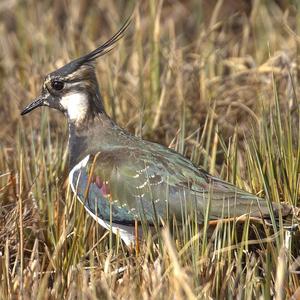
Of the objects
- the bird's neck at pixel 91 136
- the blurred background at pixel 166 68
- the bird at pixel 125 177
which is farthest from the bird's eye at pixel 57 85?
the blurred background at pixel 166 68

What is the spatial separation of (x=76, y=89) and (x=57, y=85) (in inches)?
4.6

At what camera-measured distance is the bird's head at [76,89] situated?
5.59 metres

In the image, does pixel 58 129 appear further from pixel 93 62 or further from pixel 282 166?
pixel 282 166

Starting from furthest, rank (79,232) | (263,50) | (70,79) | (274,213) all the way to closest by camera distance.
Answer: (263,50) < (70,79) < (79,232) < (274,213)

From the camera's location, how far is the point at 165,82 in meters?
6.75

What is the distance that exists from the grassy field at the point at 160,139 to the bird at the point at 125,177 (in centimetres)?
11

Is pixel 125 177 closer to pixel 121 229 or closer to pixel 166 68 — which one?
pixel 121 229

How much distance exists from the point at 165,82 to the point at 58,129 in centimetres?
84

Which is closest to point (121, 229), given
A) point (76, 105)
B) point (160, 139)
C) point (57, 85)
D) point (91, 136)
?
point (91, 136)

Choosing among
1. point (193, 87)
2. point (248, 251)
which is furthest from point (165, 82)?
point (248, 251)

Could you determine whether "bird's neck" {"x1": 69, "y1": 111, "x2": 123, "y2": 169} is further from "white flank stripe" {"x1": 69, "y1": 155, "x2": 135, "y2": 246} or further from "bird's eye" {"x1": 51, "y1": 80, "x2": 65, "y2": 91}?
"white flank stripe" {"x1": 69, "y1": 155, "x2": 135, "y2": 246}

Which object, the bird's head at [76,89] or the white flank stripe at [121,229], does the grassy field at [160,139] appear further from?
the bird's head at [76,89]

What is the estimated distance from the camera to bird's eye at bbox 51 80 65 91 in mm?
5633

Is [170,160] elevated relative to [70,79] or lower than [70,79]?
lower
